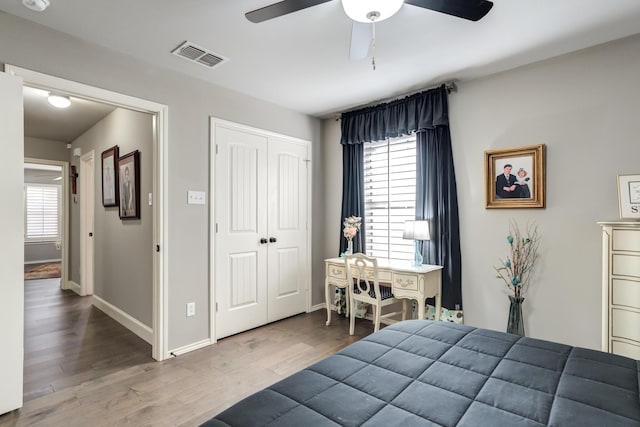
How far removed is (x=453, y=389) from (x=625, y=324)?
70.2 inches

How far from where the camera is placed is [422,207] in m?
3.44

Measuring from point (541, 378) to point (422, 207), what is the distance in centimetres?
Answer: 229

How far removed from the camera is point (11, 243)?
6.89 feet

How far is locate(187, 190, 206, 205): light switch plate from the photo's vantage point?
3.09 meters

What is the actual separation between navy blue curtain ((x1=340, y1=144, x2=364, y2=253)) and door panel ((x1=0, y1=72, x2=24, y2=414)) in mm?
2985

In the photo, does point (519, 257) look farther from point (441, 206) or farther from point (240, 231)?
point (240, 231)

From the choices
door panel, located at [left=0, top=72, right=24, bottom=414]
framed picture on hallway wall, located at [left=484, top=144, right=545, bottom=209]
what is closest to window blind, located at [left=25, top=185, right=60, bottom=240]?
door panel, located at [left=0, top=72, right=24, bottom=414]

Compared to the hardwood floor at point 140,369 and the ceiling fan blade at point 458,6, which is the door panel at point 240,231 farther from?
the ceiling fan blade at point 458,6

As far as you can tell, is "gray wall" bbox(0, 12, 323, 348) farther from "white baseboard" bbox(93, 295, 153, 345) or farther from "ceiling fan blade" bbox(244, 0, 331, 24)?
"ceiling fan blade" bbox(244, 0, 331, 24)

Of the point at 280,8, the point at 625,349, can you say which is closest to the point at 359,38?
the point at 280,8

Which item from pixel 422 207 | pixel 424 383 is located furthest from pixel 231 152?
pixel 424 383

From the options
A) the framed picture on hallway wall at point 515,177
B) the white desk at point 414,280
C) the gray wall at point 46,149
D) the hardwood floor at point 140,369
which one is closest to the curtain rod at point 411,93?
the framed picture on hallway wall at point 515,177

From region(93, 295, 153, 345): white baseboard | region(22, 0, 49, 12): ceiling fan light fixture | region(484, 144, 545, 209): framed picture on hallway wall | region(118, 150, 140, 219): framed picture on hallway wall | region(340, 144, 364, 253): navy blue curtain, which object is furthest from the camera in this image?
region(340, 144, 364, 253): navy blue curtain

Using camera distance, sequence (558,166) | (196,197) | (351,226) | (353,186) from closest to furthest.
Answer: (558,166)
(196,197)
(351,226)
(353,186)
